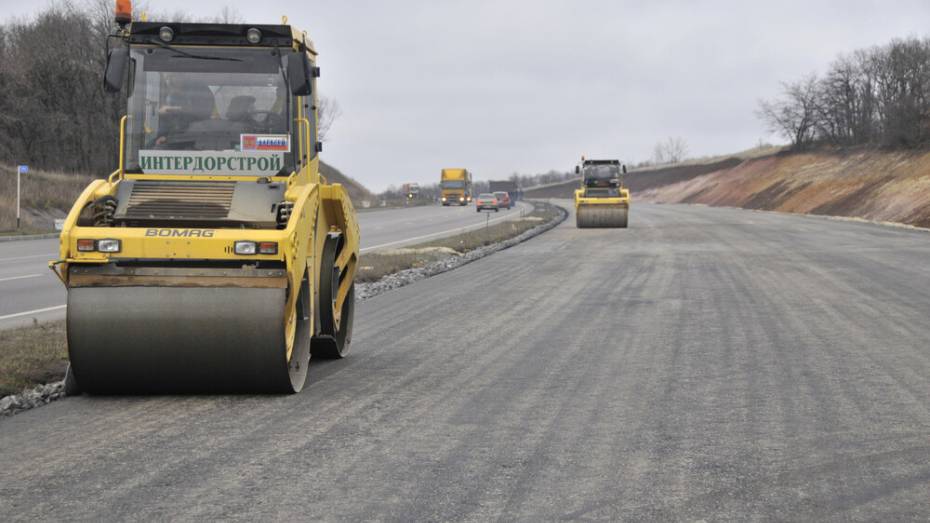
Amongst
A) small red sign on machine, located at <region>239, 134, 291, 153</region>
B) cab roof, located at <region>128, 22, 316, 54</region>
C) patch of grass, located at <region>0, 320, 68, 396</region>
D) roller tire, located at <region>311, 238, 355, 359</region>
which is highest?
cab roof, located at <region>128, 22, 316, 54</region>

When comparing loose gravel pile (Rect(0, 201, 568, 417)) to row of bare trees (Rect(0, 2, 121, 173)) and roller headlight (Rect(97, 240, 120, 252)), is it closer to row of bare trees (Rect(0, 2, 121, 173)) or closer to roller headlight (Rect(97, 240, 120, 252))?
roller headlight (Rect(97, 240, 120, 252))

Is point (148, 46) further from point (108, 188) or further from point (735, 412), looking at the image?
point (735, 412)

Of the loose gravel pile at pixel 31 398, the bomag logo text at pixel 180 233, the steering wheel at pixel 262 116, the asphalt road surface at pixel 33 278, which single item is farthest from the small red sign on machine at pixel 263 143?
the asphalt road surface at pixel 33 278

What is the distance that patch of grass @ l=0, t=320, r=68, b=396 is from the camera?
9188 millimetres

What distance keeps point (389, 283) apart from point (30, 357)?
10.1 m

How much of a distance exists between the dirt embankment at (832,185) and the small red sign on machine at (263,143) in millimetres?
40124

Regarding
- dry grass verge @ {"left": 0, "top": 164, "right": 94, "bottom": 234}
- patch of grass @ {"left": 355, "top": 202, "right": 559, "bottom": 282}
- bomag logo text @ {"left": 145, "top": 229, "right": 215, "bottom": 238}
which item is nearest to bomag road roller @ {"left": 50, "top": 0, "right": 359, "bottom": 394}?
bomag logo text @ {"left": 145, "top": 229, "right": 215, "bottom": 238}

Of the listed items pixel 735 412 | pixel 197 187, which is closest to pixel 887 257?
pixel 735 412

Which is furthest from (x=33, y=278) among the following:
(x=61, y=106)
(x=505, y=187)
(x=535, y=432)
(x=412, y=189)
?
(x=412, y=189)

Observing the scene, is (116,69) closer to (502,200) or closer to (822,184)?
(822,184)

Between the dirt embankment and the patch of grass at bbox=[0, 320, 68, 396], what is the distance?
3983cm

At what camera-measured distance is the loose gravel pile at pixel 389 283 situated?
8.47m

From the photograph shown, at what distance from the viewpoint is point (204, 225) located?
8.38 metres

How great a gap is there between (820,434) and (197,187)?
526 cm
